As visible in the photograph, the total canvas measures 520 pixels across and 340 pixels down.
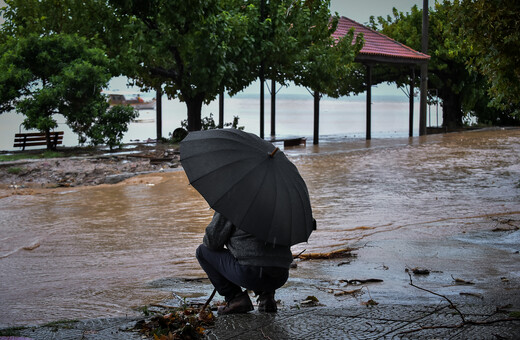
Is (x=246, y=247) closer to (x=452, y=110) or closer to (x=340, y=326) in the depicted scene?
(x=340, y=326)

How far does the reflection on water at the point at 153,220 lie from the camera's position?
5.92 m

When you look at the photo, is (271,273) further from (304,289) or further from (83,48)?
(83,48)

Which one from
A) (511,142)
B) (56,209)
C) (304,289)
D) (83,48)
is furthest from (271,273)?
(511,142)

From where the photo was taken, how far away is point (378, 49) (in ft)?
86.1

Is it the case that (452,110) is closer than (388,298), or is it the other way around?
(388,298)

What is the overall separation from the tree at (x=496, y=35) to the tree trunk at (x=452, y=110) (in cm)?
2274

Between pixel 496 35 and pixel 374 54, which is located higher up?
pixel 374 54

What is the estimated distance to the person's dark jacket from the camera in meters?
4.41

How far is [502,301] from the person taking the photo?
4.91 m

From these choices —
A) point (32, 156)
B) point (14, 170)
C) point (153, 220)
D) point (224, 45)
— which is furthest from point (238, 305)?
point (32, 156)

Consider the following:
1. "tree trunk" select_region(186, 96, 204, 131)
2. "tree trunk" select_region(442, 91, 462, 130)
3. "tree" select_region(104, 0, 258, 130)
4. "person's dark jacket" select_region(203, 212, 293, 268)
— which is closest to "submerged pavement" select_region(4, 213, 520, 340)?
"person's dark jacket" select_region(203, 212, 293, 268)

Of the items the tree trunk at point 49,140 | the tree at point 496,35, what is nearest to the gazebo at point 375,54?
the tree trunk at point 49,140

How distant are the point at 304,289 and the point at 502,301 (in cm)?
171

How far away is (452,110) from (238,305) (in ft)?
96.8
